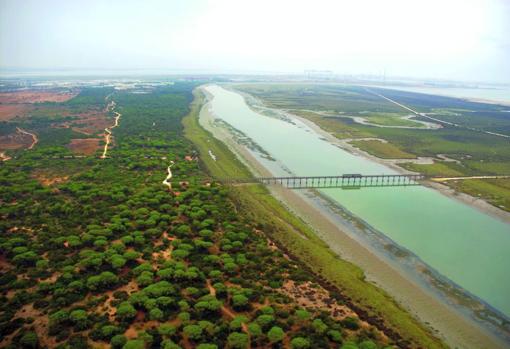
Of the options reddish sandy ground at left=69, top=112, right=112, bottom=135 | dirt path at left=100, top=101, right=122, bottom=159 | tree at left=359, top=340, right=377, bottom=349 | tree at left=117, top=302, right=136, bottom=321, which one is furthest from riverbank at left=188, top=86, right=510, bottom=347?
reddish sandy ground at left=69, top=112, right=112, bottom=135

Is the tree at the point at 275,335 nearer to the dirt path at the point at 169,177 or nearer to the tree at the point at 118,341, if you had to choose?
the tree at the point at 118,341

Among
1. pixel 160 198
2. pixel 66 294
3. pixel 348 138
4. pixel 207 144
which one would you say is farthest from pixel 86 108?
pixel 66 294

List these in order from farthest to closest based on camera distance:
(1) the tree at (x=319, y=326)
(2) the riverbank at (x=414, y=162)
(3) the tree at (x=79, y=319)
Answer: (2) the riverbank at (x=414, y=162) → (1) the tree at (x=319, y=326) → (3) the tree at (x=79, y=319)

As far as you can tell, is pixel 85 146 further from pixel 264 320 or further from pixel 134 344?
pixel 264 320

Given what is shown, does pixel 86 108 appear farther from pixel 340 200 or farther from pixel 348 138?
pixel 340 200

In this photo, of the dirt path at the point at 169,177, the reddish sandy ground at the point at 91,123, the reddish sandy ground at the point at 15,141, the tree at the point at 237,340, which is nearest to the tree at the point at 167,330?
the tree at the point at 237,340

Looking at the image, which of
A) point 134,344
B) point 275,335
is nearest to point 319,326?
point 275,335

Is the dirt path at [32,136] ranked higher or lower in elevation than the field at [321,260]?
higher

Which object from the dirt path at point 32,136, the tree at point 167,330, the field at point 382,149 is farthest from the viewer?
the field at point 382,149

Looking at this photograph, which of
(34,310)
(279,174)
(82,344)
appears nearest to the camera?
(82,344)
